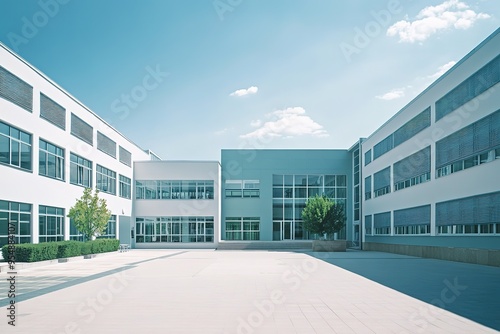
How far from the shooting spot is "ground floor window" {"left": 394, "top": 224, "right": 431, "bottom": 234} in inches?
1237

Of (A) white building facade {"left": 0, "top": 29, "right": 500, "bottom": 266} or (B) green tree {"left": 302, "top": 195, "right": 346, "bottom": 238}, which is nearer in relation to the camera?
(A) white building facade {"left": 0, "top": 29, "right": 500, "bottom": 266}

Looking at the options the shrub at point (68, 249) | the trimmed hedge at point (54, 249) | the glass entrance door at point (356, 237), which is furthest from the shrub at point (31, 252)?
the glass entrance door at point (356, 237)

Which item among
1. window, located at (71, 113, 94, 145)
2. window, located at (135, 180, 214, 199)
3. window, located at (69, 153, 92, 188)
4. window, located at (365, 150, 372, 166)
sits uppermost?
window, located at (71, 113, 94, 145)

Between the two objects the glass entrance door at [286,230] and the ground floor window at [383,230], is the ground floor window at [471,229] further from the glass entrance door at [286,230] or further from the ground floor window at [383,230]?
the glass entrance door at [286,230]

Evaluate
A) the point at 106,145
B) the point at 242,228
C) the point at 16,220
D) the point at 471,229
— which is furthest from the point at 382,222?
the point at 16,220

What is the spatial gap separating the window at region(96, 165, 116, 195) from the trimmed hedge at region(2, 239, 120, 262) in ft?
17.4

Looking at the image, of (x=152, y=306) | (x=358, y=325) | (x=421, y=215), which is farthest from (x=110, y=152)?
(x=358, y=325)

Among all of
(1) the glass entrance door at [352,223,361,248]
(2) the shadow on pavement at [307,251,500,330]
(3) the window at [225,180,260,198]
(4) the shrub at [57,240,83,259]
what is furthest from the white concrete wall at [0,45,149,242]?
(1) the glass entrance door at [352,223,361,248]

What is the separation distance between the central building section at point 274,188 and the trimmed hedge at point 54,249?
659 inches

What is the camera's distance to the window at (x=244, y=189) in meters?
49.9

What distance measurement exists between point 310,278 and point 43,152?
18.1 meters

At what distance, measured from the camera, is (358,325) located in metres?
9.37

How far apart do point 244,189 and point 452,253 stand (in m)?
25.9

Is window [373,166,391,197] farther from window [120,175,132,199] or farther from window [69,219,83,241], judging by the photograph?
window [69,219,83,241]
